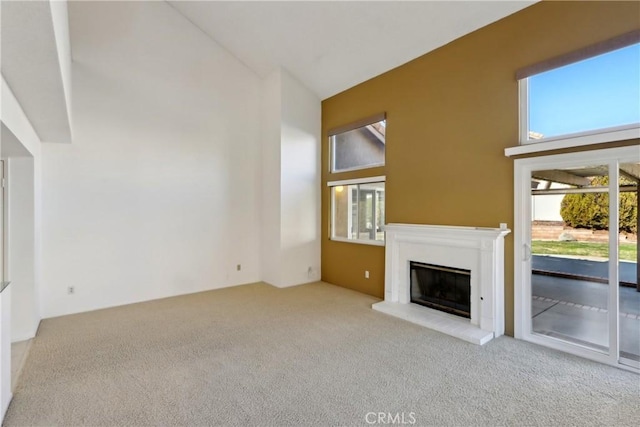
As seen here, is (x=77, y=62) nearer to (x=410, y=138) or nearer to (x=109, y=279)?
(x=109, y=279)

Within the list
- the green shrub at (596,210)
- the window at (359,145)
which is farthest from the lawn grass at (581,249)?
the window at (359,145)

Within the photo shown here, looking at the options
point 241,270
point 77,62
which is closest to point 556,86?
point 241,270

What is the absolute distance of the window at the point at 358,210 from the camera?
518 cm

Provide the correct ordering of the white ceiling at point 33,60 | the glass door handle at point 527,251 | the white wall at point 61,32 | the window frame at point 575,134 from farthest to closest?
the glass door handle at point 527,251
the window frame at point 575,134
the white wall at point 61,32
the white ceiling at point 33,60

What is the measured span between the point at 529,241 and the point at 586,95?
1.52m

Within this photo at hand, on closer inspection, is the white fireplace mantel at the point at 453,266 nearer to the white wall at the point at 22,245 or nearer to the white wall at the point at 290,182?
the white wall at the point at 290,182

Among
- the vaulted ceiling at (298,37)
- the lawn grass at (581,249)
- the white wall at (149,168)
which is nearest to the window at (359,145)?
the vaulted ceiling at (298,37)

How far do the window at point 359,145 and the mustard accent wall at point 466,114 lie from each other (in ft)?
0.63

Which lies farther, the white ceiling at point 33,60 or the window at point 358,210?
the window at point 358,210

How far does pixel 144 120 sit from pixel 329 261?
12.6 ft

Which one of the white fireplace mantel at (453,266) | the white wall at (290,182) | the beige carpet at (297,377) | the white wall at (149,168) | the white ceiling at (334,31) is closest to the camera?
the beige carpet at (297,377)

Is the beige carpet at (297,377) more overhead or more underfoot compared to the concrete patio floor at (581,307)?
more underfoot

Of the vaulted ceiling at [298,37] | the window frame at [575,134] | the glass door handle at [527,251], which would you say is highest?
the vaulted ceiling at [298,37]

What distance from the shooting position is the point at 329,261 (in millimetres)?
5992
